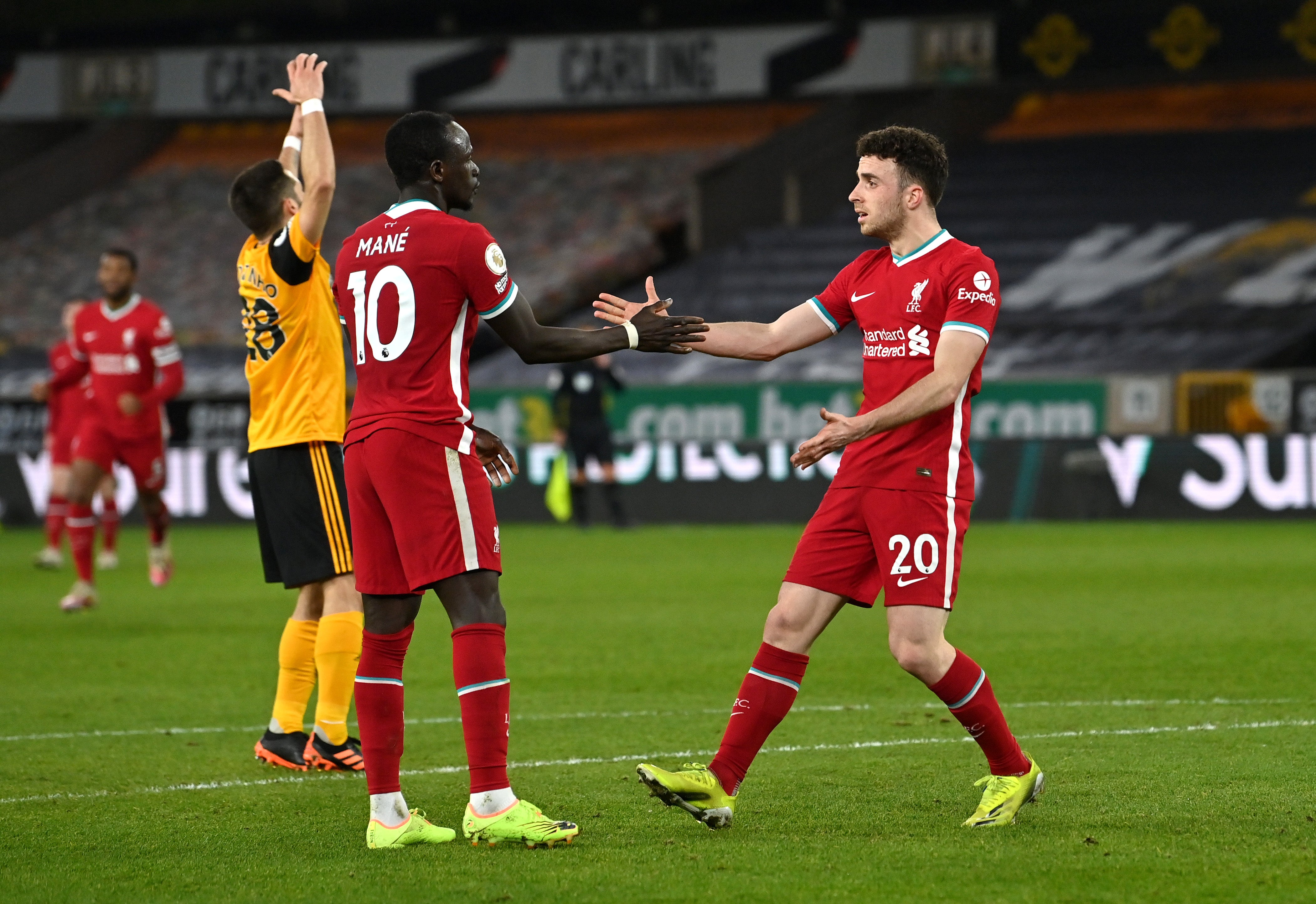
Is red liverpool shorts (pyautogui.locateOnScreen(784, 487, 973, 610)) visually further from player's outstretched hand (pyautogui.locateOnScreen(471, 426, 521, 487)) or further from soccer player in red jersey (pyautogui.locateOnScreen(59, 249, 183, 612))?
soccer player in red jersey (pyautogui.locateOnScreen(59, 249, 183, 612))

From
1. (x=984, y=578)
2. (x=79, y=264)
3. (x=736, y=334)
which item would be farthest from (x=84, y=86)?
(x=736, y=334)

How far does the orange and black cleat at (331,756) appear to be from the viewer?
591 centimetres

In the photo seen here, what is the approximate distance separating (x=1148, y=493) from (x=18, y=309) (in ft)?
65.1

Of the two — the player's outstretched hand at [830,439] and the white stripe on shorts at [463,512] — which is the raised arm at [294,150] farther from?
the player's outstretched hand at [830,439]

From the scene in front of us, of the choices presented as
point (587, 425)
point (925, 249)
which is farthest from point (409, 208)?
point (587, 425)

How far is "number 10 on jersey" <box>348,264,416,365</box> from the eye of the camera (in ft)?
15.0

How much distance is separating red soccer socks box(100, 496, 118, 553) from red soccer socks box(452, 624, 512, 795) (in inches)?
418

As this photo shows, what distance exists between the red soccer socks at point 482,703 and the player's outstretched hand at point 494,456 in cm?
46

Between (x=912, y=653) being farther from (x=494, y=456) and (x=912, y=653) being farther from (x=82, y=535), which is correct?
(x=82, y=535)

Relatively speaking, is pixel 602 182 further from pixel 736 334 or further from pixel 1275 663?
pixel 736 334

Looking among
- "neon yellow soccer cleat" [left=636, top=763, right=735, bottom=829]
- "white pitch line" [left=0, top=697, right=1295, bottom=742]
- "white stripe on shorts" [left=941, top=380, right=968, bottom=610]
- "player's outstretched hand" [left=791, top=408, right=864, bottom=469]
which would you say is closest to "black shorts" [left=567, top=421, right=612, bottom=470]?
"white pitch line" [left=0, top=697, right=1295, bottom=742]

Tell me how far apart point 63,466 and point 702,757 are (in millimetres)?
10219

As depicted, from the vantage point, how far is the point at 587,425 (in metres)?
18.0

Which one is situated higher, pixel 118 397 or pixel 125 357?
pixel 125 357
